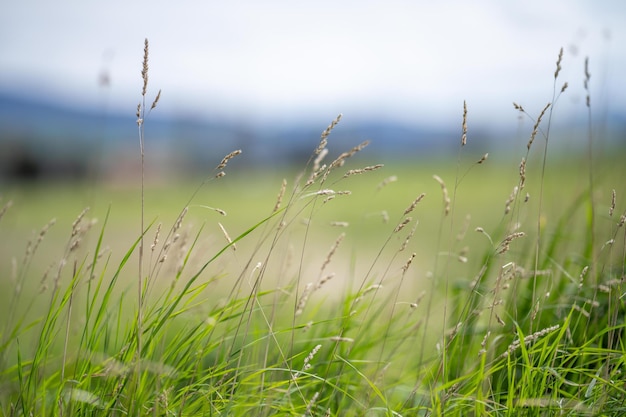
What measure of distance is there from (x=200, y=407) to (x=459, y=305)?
1.27m

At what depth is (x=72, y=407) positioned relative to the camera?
1.64 metres

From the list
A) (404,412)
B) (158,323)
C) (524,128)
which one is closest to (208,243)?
(158,323)

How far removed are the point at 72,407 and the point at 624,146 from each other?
11.8 ft

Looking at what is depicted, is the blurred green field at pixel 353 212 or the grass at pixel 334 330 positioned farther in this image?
the blurred green field at pixel 353 212

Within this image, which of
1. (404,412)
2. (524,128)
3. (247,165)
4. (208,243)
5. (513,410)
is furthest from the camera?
(247,165)

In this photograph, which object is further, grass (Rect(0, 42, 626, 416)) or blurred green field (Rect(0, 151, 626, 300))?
blurred green field (Rect(0, 151, 626, 300))

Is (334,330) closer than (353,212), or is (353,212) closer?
(334,330)

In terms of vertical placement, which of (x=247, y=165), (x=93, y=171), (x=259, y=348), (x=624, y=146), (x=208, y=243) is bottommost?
(x=247, y=165)

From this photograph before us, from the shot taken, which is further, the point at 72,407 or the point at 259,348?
the point at 259,348

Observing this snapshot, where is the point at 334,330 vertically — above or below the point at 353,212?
above

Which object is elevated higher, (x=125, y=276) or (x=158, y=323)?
(x=158, y=323)

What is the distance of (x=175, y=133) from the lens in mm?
54344

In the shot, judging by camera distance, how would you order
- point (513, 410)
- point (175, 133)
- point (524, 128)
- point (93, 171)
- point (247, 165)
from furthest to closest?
point (175, 133), point (247, 165), point (524, 128), point (93, 171), point (513, 410)

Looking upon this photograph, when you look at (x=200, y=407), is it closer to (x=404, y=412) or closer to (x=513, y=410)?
(x=404, y=412)
